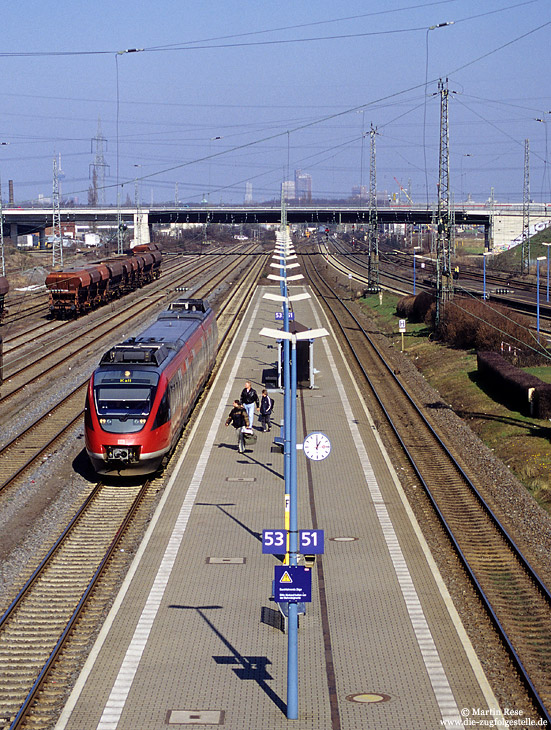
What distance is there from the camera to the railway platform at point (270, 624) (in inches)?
450

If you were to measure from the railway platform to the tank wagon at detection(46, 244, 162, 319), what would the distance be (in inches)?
1276

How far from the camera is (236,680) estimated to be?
39.9ft

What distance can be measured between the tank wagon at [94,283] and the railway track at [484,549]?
26.8 m

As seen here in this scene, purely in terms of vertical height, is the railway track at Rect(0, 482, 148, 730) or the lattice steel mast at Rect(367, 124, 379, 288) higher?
the lattice steel mast at Rect(367, 124, 379, 288)

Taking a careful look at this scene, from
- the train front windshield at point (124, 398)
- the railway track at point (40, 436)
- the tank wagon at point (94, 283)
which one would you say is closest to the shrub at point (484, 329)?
the railway track at point (40, 436)

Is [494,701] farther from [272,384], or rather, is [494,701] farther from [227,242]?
[227,242]

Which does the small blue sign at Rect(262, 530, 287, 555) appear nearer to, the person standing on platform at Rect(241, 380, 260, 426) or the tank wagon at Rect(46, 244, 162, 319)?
the person standing on platform at Rect(241, 380, 260, 426)

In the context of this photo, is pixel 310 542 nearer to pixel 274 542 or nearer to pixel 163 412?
pixel 274 542

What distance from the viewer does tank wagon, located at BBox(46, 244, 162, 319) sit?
172ft

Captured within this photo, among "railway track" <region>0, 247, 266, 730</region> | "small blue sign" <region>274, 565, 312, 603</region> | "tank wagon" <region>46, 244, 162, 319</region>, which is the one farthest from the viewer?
"tank wagon" <region>46, 244, 162, 319</region>

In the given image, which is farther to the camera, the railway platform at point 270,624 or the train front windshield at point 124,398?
the train front windshield at point 124,398

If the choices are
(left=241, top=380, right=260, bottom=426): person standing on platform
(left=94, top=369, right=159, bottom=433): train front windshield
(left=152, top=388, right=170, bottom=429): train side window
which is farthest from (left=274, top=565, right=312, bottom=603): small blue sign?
(left=241, top=380, right=260, bottom=426): person standing on platform

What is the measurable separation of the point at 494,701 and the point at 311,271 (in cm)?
8665

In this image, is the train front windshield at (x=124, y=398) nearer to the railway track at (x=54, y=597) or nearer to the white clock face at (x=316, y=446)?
the railway track at (x=54, y=597)
